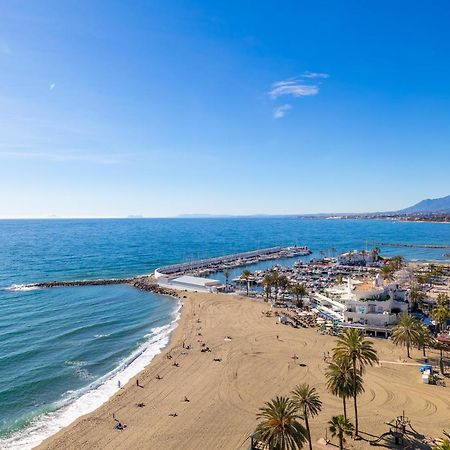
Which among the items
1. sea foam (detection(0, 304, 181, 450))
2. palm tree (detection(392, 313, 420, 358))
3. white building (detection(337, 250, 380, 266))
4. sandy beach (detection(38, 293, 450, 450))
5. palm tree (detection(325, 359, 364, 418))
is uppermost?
palm tree (detection(325, 359, 364, 418))

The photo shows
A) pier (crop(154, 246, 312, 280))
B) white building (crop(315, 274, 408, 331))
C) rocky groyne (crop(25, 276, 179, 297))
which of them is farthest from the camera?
pier (crop(154, 246, 312, 280))

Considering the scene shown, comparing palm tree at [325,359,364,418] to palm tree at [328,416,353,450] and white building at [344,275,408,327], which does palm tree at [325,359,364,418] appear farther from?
white building at [344,275,408,327]

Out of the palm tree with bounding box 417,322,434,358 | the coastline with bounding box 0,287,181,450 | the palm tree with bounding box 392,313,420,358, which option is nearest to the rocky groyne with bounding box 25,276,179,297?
the coastline with bounding box 0,287,181,450

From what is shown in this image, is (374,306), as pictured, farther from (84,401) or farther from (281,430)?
(84,401)

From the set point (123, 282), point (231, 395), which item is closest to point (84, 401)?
point (231, 395)

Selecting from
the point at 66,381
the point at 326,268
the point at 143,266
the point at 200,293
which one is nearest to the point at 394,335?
the point at 66,381

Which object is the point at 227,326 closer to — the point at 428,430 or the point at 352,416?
the point at 352,416
